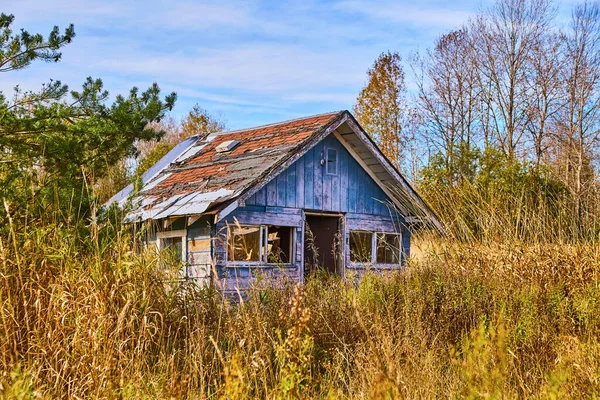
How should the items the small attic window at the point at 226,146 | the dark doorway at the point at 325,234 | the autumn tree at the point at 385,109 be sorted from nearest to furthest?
the dark doorway at the point at 325,234
the small attic window at the point at 226,146
the autumn tree at the point at 385,109

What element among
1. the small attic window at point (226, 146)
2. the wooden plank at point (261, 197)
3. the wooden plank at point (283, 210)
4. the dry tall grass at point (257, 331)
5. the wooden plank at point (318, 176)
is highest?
the small attic window at point (226, 146)

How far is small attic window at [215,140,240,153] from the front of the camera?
1441 cm

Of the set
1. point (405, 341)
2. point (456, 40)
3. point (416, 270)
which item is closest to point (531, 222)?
point (416, 270)

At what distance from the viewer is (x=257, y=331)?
6.53 metres

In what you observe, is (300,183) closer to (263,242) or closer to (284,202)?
(284,202)

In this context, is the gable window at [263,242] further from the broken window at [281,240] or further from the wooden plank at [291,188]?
the wooden plank at [291,188]

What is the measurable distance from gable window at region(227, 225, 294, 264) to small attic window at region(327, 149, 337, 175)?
1.59 meters

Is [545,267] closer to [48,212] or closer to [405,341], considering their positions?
[405,341]

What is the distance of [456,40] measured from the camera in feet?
99.1

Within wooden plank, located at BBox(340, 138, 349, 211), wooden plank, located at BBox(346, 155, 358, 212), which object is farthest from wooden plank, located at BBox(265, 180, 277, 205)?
wooden plank, located at BBox(346, 155, 358, 212)

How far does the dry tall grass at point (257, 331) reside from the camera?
485 centimetres

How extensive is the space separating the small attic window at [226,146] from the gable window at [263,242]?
2314 mm

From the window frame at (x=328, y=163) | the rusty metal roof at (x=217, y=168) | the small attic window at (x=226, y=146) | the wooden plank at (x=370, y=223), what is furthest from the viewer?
the small attic window at (x=226, y=146)

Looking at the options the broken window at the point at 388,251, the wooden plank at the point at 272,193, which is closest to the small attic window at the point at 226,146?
the wooden plank at the point at 272,193
